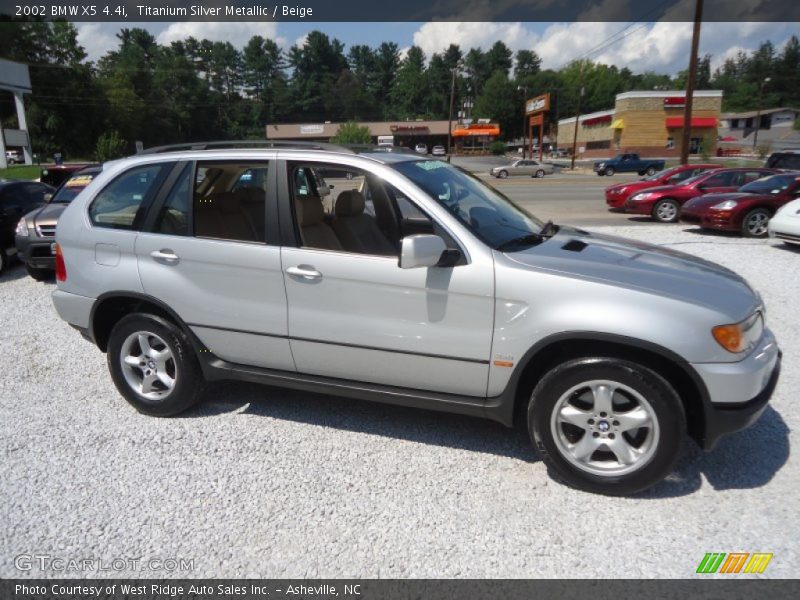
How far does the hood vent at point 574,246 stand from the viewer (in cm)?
339

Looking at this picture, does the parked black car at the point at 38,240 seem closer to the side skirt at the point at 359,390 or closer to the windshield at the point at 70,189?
the windshield at the point at 70,189

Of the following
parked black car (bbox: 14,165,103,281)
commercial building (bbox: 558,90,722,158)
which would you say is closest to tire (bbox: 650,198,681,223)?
parked black car (bbox: 14,165,103,281)

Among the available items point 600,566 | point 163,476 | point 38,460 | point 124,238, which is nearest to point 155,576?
point 163,476

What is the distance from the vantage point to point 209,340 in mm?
3773

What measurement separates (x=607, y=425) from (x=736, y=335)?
772 millimetres

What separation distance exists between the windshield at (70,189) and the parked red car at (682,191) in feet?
42.2

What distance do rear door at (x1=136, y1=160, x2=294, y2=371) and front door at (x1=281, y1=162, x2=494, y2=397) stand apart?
152mm

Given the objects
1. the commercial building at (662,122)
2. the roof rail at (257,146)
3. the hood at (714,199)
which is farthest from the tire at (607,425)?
the commercial building at (662,122)

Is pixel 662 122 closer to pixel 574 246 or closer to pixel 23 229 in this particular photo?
pixel 23 229

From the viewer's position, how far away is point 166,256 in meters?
3.74

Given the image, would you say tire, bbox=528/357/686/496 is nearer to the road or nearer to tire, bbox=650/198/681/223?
the road

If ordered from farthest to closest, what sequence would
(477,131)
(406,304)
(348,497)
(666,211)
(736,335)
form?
(477,131) → (666,211) → (406,304) → (348,497) → (736,335)

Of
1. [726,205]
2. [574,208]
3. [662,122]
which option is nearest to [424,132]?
[662,122]

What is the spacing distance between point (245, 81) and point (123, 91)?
48599 mm
